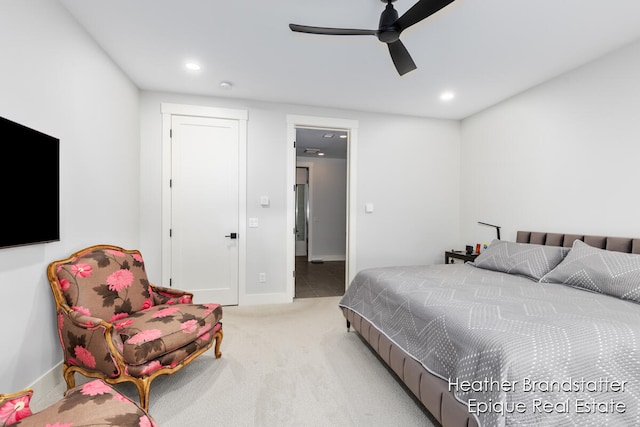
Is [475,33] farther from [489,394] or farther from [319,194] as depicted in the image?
[319,194]

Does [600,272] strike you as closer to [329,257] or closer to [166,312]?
[166,312]

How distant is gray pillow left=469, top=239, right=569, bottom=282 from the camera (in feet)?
8.62

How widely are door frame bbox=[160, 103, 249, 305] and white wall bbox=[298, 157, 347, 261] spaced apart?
3656 mm

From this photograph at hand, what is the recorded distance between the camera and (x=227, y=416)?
179cm

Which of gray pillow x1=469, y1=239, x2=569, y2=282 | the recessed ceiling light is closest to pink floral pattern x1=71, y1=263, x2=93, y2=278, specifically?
gray pillow x1=469, y1=239, x2=569, y2=282

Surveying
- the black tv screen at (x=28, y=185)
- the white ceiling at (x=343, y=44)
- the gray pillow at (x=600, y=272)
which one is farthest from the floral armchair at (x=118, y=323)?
the gray pillow at (x=600, y=272)

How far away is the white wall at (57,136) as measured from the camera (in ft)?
5.51

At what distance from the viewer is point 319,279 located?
539 centimetres

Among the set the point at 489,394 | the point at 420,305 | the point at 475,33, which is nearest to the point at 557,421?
the point at 489,394

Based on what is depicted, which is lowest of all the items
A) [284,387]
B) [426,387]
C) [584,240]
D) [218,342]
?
[284,387]

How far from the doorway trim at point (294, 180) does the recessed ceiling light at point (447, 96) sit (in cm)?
112

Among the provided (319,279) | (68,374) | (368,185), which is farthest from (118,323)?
(319,279)

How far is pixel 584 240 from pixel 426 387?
7.41 feet

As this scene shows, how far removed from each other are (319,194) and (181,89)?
4450 millimetres
